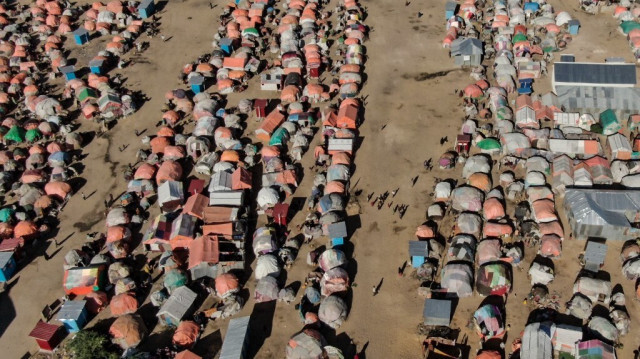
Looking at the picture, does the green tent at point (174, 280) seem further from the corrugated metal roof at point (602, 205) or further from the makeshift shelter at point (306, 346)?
the corrugated metal roof at point (602, 205)

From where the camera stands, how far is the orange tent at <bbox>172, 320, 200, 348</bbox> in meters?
37.1

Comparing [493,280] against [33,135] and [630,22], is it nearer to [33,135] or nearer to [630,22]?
[630,22]

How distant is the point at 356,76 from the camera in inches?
2376

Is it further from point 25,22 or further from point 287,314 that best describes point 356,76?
point 25,22

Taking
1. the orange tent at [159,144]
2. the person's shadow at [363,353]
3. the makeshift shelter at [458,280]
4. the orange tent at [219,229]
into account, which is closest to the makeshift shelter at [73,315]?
the orange tent at [219,229]

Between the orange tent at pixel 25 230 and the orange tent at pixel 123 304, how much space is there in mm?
11525

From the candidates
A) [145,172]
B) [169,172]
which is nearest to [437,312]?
[169,172]

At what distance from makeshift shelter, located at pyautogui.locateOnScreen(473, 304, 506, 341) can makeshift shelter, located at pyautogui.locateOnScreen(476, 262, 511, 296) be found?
1.88 m

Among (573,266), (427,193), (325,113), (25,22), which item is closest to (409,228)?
(427,193)

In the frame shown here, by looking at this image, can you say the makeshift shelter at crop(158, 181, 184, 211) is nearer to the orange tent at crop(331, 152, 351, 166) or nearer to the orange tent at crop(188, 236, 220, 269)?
the orange tent at crop(188, 236, 220, 269)

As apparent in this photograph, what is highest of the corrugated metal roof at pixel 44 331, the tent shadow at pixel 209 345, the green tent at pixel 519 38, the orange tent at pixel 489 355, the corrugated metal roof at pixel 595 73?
the corrugated metal roof at pixel 595 73

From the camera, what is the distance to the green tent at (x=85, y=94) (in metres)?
60.8

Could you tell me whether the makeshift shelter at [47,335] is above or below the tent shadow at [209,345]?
above

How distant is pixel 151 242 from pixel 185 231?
2.78 meters
